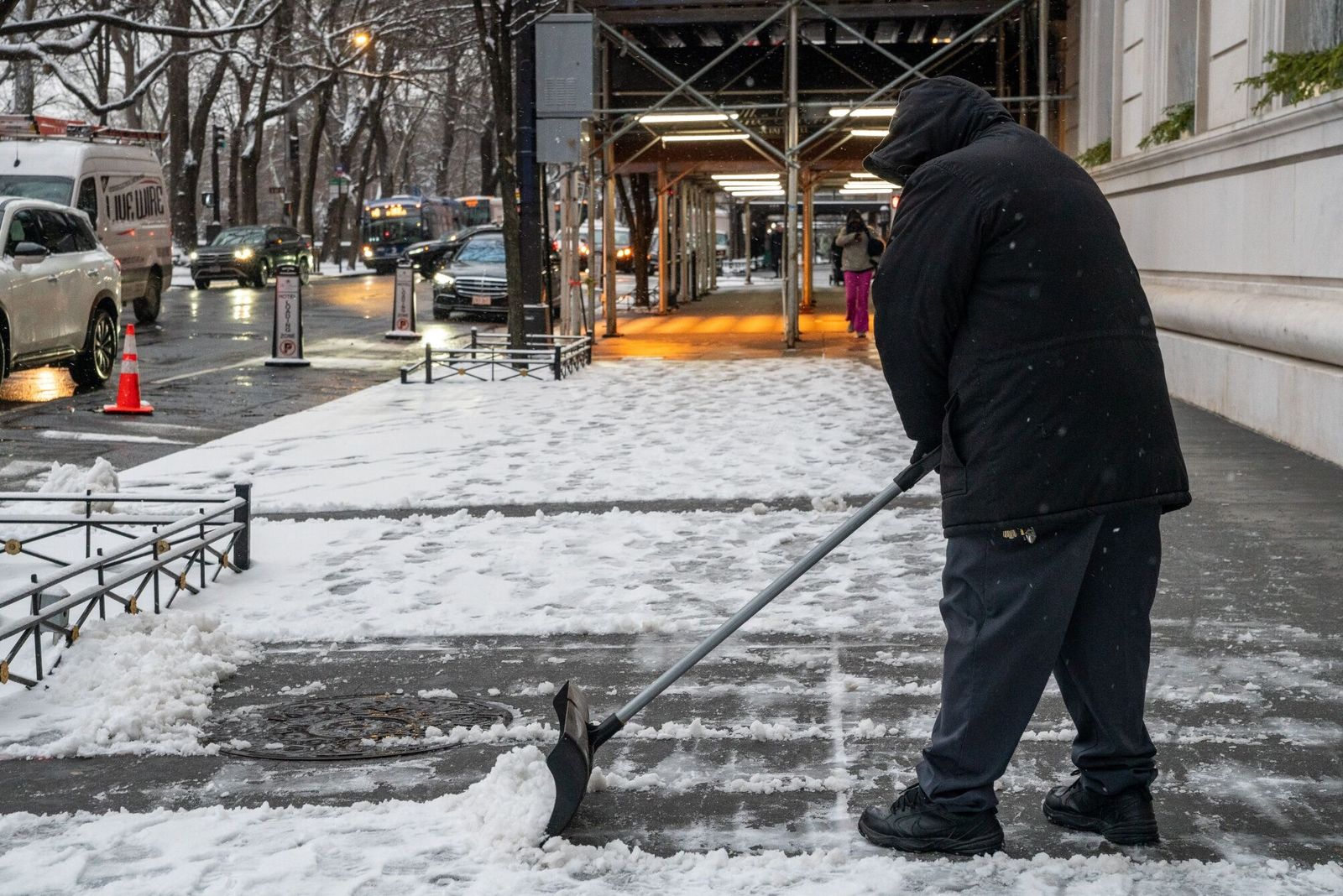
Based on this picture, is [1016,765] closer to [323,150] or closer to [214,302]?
[214,302]

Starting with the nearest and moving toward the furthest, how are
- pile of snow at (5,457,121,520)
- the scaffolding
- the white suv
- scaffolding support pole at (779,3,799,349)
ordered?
1. pile of snow at (5,457,121,520)
2. the white suv
3. scaffolding support pole at (779,3,799,349)
4. the scaffolding

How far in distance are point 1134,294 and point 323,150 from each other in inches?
3675

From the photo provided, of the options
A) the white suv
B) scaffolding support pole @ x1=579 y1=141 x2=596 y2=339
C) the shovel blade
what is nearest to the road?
the white suv

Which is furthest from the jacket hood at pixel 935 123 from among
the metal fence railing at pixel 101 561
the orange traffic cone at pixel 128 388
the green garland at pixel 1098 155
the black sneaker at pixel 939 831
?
the green garland at pixel 1098 155

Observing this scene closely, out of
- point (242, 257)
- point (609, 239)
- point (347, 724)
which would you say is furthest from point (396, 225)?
point (347, 724)

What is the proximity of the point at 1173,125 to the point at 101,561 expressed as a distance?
1109cm

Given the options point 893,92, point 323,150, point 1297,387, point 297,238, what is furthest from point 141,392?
point 323,150

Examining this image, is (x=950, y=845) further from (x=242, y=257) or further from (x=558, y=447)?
(x=242, y=257)

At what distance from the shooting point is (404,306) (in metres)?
24.2

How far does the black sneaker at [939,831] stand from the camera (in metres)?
3.88

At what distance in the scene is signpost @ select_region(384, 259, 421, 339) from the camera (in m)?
24.0

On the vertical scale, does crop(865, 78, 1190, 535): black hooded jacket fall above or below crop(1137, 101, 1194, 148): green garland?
below

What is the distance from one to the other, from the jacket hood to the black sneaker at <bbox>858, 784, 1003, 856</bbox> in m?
1.51

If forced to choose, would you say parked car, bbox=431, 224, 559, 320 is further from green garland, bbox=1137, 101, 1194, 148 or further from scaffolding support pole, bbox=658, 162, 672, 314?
green garland, bbox=1137, 101, 1194, 148
